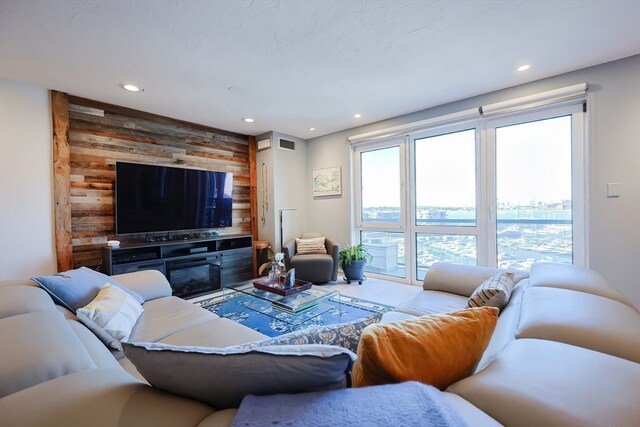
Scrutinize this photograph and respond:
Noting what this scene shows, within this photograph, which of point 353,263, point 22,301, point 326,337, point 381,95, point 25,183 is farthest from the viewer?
point 353,263

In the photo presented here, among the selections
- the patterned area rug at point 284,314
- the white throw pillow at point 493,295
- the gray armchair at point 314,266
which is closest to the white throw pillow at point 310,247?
the gray armchair at point 314,266

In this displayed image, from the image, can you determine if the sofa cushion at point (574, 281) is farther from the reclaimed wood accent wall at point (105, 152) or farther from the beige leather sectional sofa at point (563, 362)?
the reclaimed wood accent wall at point (105, 152)

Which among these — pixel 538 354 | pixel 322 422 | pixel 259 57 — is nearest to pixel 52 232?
pixel 259 57

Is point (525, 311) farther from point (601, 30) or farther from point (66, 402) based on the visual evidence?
point (601, 30)

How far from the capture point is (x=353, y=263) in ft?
13.1

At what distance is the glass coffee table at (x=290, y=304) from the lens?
2229 mm

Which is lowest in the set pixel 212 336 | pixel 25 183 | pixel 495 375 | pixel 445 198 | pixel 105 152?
pixel 212 336

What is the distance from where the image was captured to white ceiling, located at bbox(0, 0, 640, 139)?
1751 millimetres

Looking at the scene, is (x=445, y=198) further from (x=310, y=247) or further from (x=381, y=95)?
(x=310, y=247)

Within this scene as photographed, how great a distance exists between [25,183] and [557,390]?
411 centimetres

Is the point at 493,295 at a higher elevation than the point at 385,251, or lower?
higher

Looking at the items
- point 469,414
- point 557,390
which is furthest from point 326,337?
point 557,390

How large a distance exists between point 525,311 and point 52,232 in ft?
13.4

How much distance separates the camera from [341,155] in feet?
14.8
